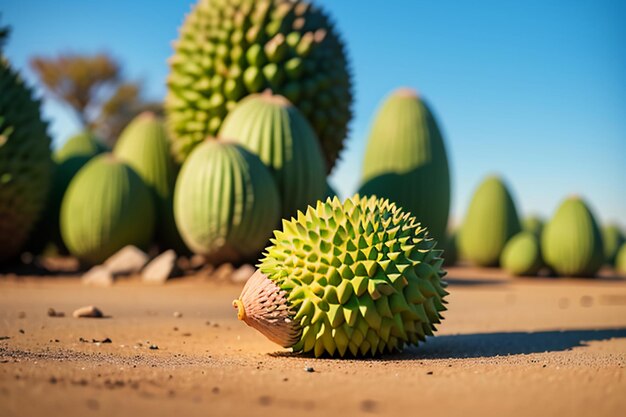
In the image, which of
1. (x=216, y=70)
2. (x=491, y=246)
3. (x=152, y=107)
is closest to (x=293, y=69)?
(x=216, y=70)

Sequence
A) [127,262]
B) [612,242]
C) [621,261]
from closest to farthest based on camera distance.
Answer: [127,262]
[621,261]
[612,242]

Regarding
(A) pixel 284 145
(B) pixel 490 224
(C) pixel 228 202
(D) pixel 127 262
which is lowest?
(D) pixel 127 262

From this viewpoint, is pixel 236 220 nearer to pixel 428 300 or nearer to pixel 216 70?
pixel 216 70

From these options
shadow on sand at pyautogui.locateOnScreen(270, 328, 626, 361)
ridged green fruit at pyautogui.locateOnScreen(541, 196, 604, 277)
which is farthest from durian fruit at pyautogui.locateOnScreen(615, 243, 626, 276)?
shadow on sand at pyautogui.locateOnScreen(270, 328, 626, 361)

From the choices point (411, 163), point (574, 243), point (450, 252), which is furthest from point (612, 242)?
point (411, 163)

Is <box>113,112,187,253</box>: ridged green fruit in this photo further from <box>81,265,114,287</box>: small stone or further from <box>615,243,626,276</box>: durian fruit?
<box>615,243,626,276</box>: durian fruit

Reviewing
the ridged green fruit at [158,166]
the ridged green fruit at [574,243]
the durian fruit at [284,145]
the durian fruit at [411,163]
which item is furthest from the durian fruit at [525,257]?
the ridged green fruit at [158,166]

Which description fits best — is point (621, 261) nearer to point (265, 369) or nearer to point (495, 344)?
point (495, 344)
